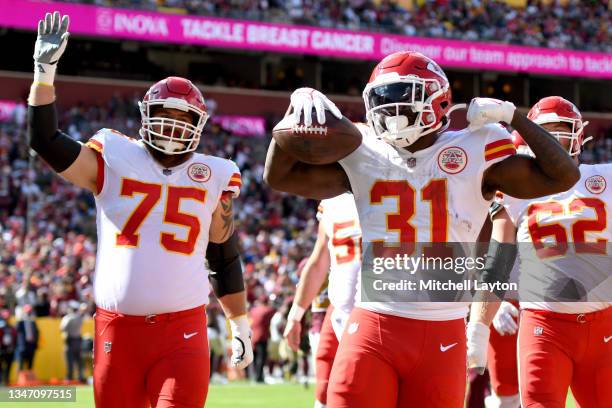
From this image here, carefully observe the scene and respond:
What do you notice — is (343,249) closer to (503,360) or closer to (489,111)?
(503,360)

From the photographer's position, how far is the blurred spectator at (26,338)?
1404 cm

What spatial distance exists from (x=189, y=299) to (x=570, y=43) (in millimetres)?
26764

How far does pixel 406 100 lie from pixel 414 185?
1.00 ft

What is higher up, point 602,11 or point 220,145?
point 602,11

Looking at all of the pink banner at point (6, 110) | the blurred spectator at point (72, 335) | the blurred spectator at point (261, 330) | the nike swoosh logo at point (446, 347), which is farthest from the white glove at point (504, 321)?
the pink banner at point (6, 110)

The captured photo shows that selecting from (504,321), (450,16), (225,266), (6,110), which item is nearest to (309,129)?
(225,266)

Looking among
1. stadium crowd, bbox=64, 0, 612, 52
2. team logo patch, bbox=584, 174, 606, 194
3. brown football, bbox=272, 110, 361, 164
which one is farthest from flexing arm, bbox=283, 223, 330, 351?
stadium crowd, bbox=64, 0, 612, 52

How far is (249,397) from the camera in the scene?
12.1m

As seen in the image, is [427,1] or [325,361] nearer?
[325,361]

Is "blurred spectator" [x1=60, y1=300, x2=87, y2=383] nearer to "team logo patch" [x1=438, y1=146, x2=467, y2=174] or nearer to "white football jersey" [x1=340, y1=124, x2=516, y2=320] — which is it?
"white football jersey" [x1=340, y1=124, x2=516, y2=320]

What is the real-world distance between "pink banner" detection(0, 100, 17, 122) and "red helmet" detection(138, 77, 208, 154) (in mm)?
18411

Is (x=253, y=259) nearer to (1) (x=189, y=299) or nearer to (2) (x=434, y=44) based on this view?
(2) (x=434, y=44)

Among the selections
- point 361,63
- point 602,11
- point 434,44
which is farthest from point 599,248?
point 602,11

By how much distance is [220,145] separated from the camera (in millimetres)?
23938
